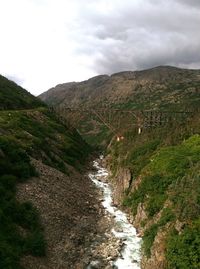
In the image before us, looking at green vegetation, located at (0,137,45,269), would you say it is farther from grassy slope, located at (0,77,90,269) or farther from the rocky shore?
the rocky shore

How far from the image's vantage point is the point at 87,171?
294 ft

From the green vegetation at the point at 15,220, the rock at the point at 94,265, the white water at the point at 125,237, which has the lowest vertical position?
the rock at the point at 94,265

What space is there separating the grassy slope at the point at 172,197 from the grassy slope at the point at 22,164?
13116mm

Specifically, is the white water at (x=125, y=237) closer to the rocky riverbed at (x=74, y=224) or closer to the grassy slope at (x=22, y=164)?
the rocky riverbed at (x=74, y=224)

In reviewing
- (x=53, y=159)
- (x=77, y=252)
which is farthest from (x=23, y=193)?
(x=53, y=159)

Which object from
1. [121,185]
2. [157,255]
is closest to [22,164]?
[121,185]

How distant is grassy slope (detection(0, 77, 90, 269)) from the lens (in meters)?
38.1

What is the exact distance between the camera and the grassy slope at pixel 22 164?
38.1 m

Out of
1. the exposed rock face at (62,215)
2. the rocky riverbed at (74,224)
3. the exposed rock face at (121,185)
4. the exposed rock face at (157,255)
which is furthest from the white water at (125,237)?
the exposed rock face at (62,215)

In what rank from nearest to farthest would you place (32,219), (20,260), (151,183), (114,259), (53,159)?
(20,260)
(114,259)
(32,219)
(151,183)
(53,159)

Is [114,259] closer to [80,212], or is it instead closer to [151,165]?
[80,212]

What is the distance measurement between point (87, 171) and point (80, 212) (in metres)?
36.0

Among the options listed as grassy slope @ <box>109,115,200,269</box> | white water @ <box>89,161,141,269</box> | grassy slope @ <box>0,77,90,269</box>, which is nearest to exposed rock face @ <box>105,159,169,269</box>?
grassy slope @ <box>109,115,200,269</box>

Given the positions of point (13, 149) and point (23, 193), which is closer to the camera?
point (23, 193)
